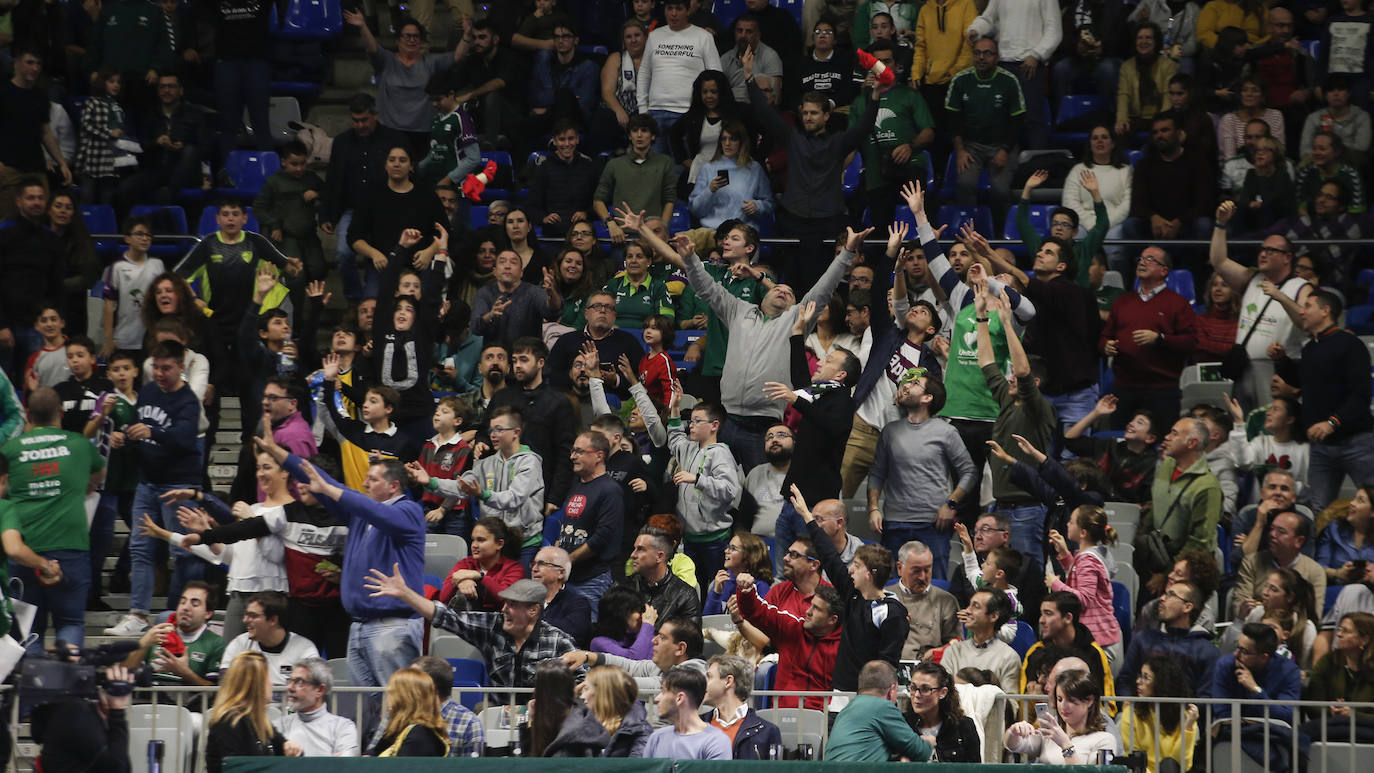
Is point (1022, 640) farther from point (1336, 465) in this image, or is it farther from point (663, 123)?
point (663, 123)

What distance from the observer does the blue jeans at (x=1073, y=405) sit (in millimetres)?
12266

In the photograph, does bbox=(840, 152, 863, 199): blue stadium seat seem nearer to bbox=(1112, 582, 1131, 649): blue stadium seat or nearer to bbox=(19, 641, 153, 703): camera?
bbox=(1112, 582, 1131, 649): blue stadium seat

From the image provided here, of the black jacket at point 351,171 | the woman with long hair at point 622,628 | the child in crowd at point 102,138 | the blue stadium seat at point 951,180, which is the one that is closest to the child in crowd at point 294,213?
the black jacket at point 351,171

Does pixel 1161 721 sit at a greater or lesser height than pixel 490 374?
lesser

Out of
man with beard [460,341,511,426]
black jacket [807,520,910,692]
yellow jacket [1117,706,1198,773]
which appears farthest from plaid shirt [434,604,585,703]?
man with beard [460,341,511,426]

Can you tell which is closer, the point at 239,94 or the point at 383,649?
the point at 383,649

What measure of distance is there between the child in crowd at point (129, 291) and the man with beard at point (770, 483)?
16.4 ft

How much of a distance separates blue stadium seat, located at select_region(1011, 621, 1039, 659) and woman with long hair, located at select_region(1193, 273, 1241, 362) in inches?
174

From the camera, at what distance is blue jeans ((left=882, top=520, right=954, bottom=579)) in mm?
11125

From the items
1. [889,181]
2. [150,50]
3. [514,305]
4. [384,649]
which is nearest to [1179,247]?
[889,181]

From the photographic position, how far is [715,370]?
1237 centimetres

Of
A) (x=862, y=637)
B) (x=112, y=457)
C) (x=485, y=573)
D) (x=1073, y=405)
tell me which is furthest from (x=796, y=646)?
(x=112, y=457)

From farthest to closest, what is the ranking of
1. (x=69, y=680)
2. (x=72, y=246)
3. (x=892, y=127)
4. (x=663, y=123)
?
(x=663, y=123), (x=892, y=127), (x=72, y=246), (x=69, y=680)

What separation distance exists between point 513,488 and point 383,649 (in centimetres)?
180
